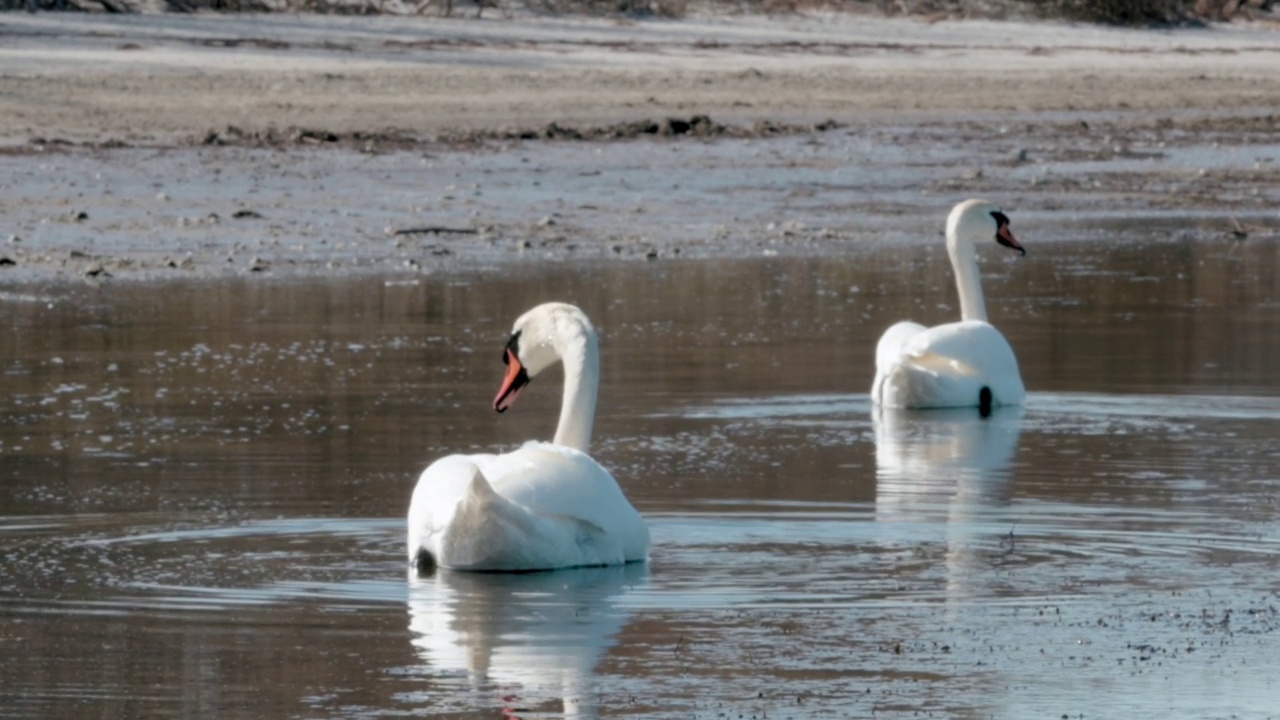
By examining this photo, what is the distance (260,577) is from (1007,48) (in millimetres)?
23337

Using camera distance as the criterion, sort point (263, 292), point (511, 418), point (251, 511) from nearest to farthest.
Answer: point (251, 511) → point (511, 418) → point (263, 292)

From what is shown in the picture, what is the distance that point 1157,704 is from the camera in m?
5.03

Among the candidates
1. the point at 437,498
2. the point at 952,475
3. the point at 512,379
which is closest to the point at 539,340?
the point at 512,379

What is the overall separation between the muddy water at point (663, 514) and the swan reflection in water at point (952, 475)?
24mm

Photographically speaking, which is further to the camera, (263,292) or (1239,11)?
(1239,11)

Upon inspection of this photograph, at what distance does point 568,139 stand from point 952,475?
40.5ft

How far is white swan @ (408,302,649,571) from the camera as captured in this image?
251 inches

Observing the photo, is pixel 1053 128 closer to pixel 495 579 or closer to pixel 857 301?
pixel 857 301

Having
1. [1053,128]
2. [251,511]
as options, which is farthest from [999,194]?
[251,511]

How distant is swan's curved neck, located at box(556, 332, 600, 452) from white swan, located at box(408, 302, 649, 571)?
0.48m

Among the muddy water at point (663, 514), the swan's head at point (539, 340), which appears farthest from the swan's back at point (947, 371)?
the swan's head at point (539, 340)

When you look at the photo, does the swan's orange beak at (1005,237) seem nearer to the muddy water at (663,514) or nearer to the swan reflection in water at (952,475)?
the muddy water at (663,514)

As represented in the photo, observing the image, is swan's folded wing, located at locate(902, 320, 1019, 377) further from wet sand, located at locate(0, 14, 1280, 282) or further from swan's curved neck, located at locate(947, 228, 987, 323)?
wet sand, located at locate(0, 14, 1280, 282)

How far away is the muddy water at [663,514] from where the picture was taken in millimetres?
5281
